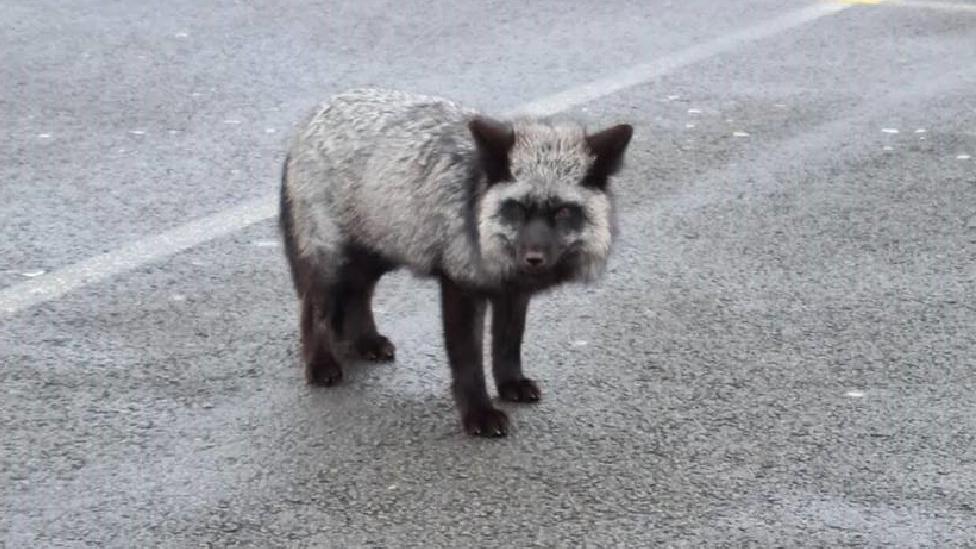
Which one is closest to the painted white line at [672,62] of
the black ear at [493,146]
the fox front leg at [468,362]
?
the fox front leg at [468,362]

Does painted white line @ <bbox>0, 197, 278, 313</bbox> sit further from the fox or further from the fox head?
the fox head

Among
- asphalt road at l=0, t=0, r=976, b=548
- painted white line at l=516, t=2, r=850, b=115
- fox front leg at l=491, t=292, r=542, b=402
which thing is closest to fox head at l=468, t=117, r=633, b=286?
fox front leg at l=491, t=292, r=542, b=402

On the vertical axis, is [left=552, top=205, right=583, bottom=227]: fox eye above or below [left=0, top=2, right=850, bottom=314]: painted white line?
above

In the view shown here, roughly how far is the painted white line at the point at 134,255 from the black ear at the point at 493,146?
7.25ft

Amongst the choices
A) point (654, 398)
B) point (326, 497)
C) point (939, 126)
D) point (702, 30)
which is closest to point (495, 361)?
point (654, 398)

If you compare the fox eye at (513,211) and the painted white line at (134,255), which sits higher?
the fox eye at (513,211)

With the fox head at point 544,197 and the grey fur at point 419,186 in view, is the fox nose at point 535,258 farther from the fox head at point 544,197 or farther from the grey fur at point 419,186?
the grey fur at point 419,186

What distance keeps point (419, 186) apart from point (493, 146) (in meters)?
0.42

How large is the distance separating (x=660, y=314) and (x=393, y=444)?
5.42ft

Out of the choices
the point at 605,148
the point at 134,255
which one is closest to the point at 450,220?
the point at 605,148

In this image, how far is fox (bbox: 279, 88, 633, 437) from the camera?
18.0 ft

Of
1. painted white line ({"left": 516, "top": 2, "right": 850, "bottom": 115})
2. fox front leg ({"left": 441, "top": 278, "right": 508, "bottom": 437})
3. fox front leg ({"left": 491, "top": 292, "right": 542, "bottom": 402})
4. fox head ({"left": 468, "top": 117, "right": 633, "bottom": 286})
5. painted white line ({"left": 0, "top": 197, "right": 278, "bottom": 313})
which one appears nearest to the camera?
fox head ({"left": 468, "top": 117, "right": 633, "bottom": 286})

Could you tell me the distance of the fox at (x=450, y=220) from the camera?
550cm

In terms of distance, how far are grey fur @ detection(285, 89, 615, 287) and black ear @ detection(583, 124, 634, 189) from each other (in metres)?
0.03
